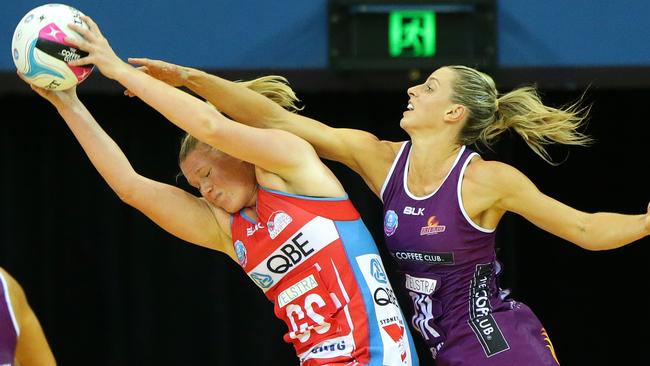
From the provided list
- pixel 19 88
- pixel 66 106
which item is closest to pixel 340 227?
pixel 66 106

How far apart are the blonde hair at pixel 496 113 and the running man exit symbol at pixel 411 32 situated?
1174mm

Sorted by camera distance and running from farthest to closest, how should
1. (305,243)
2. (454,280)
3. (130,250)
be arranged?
1. (130,250)
2. (454,280)
3. (305,243)

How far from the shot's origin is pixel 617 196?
618 centimetres

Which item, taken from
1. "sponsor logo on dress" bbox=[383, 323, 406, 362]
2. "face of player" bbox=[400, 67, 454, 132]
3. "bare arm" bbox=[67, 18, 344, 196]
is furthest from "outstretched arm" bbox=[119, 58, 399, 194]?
"sponsor logo on dress" bbox=[383, 323, 406, 362]

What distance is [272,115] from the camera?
3799 mm

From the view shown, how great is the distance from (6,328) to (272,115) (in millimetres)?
1183

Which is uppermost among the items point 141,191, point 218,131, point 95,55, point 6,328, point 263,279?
point 95,55

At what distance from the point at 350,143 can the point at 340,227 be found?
1.78 feet

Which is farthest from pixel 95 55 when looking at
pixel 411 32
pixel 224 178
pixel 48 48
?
pixel 411 32

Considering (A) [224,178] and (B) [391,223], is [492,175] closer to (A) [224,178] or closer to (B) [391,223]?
(B) [391,223]

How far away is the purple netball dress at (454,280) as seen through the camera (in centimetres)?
372

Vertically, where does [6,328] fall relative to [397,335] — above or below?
above

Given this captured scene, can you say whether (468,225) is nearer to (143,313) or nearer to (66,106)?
(66,106)

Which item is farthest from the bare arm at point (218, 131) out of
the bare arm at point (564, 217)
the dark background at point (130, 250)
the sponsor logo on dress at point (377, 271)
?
the dark background at point (130, 250)
